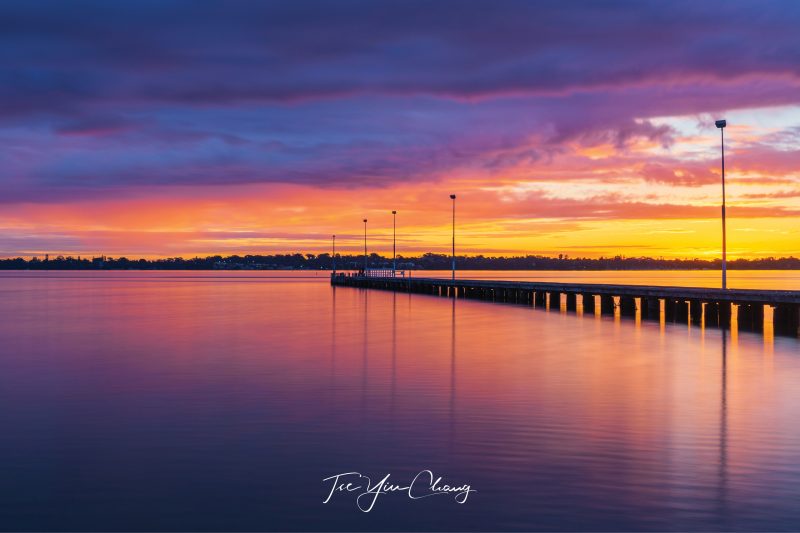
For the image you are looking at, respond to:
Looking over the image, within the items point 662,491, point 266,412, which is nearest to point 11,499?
point 266,412

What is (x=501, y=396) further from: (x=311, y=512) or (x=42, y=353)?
(x=42, y=353)

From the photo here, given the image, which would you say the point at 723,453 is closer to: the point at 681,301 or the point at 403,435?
the point at 403,435

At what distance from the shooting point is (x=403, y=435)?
1431 centimetres

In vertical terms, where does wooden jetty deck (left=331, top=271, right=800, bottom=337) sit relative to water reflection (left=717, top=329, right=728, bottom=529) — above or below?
above

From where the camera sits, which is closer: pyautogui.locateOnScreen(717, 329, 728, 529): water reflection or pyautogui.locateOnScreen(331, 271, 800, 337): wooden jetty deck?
pyautogui.locateOnScreen(717, 329, 728, 529): water reflection

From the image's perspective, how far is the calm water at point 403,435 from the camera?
9773 millimetres

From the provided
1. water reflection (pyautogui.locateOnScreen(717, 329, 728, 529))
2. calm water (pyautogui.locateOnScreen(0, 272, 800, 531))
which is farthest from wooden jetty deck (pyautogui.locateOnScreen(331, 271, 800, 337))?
water reflection (pyautogui.locateOnScreen(717, 329, 728, 529))

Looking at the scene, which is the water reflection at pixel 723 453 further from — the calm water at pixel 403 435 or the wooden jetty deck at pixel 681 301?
the wooden jetty deck at pixel 681 301

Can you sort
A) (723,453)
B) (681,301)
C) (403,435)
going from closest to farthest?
1. (723,453)
2. (403,435)
3. (681,301)

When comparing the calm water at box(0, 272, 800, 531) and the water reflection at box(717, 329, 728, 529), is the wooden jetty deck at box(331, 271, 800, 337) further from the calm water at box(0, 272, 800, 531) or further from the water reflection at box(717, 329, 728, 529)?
the water reflection at box(717, 329, 728, 529)

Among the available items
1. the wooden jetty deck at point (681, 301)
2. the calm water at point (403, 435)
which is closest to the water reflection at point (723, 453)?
the calm water at point (403, 435)

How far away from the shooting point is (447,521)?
9367mm

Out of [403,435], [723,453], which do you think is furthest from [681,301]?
[403,435]

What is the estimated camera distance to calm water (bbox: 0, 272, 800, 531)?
9.77 metres
